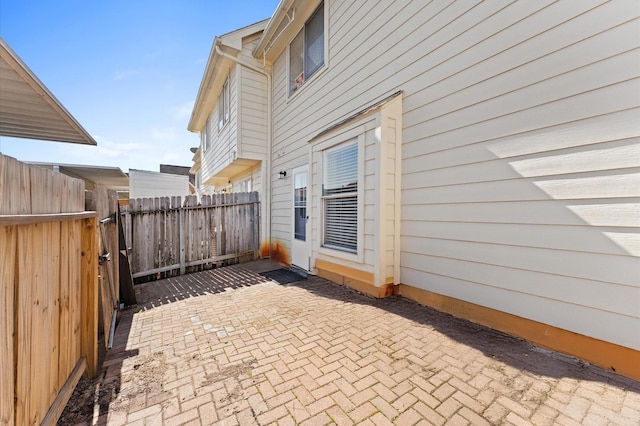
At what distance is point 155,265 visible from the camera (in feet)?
18.8

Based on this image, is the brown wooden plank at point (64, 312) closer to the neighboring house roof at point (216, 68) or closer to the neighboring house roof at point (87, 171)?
the neighboring house roof at point (216, 68)

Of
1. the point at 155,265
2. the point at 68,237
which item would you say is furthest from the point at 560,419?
the point at 155,265

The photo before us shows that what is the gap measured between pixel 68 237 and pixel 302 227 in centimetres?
429

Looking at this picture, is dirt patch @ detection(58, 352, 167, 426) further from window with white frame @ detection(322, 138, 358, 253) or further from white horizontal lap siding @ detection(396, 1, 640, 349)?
white horizontal lap siding @ detection(396, 1, 640, 349)

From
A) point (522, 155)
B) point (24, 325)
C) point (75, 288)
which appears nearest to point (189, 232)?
point (75, 288)

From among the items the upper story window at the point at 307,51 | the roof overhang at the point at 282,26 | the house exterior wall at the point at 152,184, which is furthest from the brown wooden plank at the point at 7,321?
the house exterior wall at the point at 152,184

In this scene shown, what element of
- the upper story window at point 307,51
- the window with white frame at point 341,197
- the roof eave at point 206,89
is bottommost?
the window with white frame at point 341,197

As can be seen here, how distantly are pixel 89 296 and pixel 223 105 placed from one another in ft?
26.6

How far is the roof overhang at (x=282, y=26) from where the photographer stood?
5.86 meters

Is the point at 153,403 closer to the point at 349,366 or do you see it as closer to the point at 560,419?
the point at 349,366

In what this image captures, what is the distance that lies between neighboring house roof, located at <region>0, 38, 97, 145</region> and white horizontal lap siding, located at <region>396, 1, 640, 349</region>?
530cm

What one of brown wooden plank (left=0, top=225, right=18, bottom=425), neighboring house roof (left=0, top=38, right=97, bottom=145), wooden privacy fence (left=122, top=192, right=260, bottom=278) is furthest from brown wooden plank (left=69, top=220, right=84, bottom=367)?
wooden privacy fence (left=122, top=192, right=260, bottom=278)

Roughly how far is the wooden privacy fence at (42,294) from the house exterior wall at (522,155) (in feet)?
10.9

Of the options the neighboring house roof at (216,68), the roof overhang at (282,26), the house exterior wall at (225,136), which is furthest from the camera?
the house exterior wall at (225,136)
